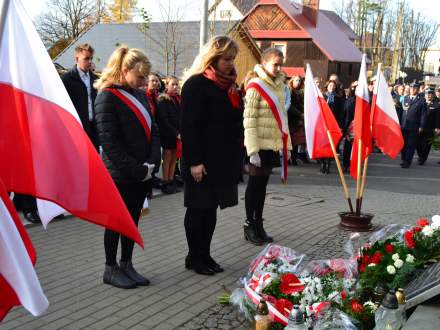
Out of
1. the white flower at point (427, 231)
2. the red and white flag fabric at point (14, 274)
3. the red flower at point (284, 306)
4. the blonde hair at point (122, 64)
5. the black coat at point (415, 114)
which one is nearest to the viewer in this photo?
the red and white flag fabric at point (14, 274)

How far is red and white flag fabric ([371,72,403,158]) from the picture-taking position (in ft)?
23.5

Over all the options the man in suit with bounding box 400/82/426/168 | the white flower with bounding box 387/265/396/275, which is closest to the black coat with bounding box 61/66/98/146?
the white flower with bounding box 387/265/396/275

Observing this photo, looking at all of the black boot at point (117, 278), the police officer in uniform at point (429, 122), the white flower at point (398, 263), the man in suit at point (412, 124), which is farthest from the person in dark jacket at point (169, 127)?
the police officer in uniform at point (429, 122)

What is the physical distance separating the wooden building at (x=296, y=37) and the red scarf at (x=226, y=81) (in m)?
37.3

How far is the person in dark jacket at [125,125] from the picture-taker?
14.3 ft

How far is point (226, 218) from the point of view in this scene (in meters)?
7.22

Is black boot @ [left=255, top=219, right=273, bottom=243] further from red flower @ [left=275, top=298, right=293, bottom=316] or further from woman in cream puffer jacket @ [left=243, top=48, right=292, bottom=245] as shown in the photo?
red flower @ [left=275, top=298, right=293, bottom=316]

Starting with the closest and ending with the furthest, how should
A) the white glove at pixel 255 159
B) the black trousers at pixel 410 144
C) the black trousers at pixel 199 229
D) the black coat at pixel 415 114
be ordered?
the black trousers at pixel 199 229, the white glove at pixel 255 159, the black trousers at pixel 410 144, the black coat at pixel 415 114

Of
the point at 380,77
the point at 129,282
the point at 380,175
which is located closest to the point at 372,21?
the point at 380,175

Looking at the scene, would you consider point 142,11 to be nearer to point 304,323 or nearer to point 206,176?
point 206,176

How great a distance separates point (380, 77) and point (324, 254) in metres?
2.67

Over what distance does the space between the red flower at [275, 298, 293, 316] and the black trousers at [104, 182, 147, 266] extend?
142 centimetres

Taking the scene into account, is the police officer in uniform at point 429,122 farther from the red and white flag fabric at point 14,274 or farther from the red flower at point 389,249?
the red and white flag fabric at point 14,274

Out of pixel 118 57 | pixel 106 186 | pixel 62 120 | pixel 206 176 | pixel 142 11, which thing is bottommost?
pixel 206 176
